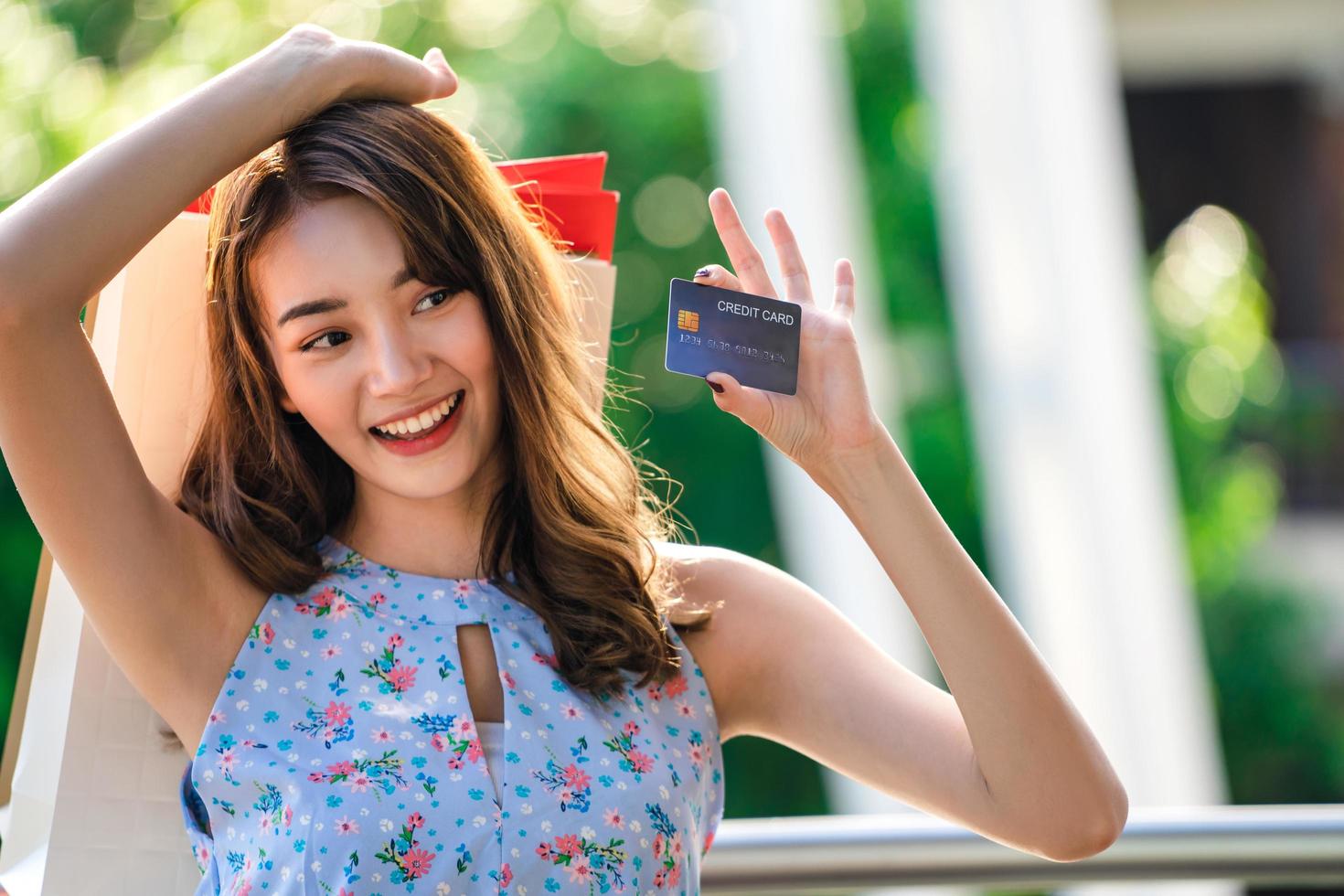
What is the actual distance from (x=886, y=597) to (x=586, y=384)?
2.54 m

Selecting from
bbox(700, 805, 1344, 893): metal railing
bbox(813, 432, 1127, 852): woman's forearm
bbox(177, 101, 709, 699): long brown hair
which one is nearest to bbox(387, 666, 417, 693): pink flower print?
bbox(177, 101, 709, 699): long brown hair

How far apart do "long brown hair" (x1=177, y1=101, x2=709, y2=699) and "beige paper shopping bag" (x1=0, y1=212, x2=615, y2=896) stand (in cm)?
8

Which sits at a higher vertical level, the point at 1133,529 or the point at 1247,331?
the point at 1247,331

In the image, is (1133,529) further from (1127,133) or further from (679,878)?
(1127,133)

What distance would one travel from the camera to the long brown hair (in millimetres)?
1309

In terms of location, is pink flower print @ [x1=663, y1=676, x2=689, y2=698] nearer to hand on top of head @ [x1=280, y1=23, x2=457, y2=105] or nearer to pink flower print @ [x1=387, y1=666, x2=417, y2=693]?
pink flower print @ [x1=387, y1=666, x2=417, y2=693]

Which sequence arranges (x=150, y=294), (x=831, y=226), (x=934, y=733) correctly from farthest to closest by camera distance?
(x=831, y=226) < (x=150, y=294) < (x=934, y=733)

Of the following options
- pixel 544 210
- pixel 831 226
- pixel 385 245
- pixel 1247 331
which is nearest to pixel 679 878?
pixel 385 245

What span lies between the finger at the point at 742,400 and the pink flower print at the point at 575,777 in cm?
36

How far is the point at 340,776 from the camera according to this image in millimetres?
1243

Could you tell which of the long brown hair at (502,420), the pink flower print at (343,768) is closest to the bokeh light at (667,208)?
the long brown hair at (502,420)

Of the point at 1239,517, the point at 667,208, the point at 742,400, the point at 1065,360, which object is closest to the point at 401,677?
the point at 742,400

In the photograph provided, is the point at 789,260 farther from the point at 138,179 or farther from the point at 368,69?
the point at 138,179

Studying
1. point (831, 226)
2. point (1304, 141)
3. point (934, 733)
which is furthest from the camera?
point (1304, 141)
